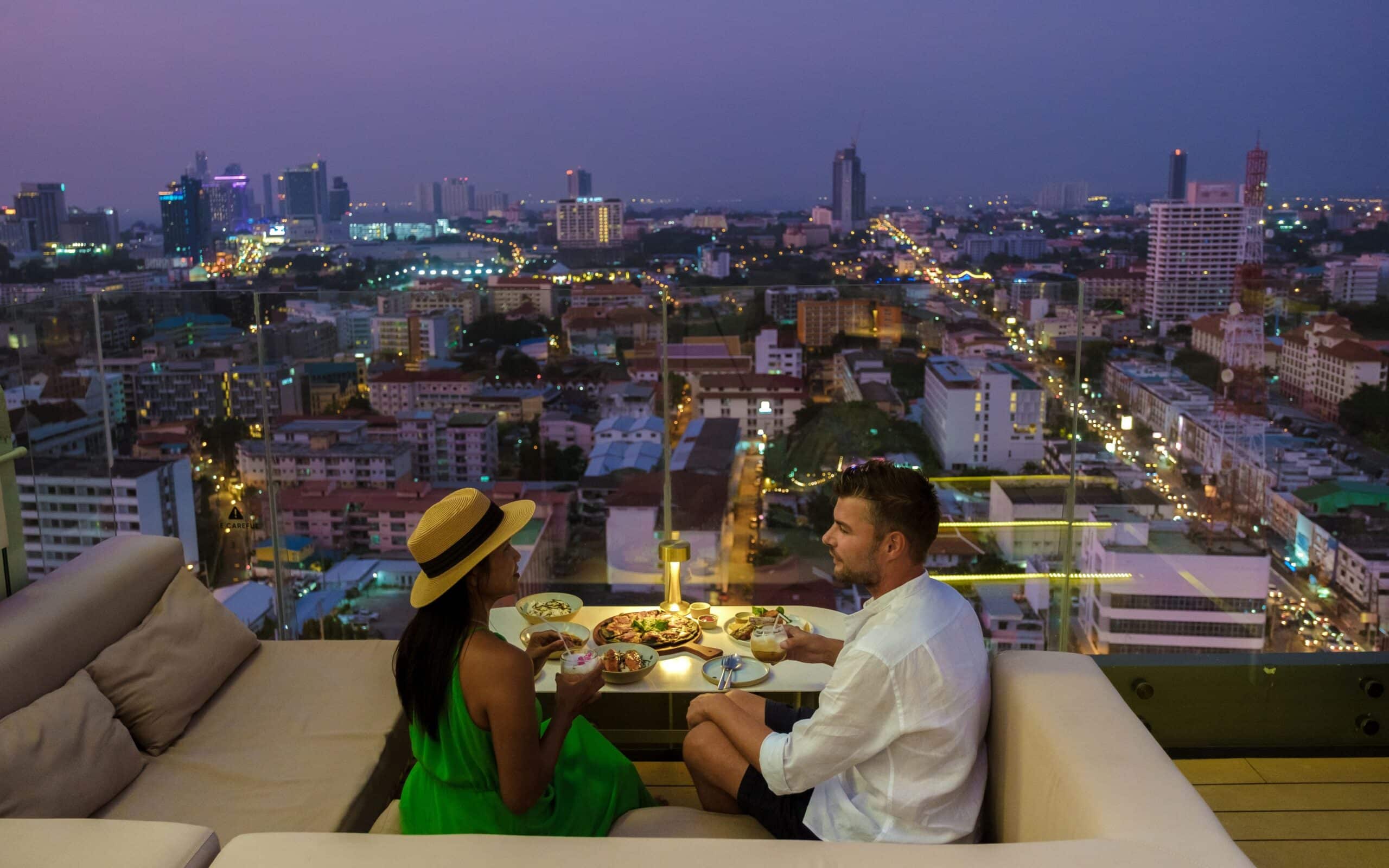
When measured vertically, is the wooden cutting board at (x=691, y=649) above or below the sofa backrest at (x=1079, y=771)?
below

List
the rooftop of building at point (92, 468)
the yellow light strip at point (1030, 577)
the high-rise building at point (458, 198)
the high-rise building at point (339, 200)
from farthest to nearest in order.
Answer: the high-rise building at point (339, 200), the high-rise building at point (458, 198), the rooftop of building at point (92, 468), the yellow light strip at point (1030, 577)

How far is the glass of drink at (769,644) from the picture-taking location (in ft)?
7.00

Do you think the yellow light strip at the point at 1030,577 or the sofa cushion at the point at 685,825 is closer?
the sofa cushion at the point at 685,825

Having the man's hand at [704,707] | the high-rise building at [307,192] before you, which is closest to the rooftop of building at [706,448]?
the man's hand at [704,707]

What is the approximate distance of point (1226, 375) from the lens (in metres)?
3.49

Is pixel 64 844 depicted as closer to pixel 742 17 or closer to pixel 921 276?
pixel 921 276

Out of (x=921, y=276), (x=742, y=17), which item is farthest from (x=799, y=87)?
(x=921, y=276)

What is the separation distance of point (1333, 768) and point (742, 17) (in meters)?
30.4

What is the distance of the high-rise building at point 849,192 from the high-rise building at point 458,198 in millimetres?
12128

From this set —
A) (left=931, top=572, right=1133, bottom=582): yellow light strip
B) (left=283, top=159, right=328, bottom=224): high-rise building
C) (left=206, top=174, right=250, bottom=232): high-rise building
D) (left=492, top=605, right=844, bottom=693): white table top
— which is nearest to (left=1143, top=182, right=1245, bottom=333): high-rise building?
(left=931, top=572, right=1133, bottom=582): yellow light strip

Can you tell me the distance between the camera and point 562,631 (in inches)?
91.7

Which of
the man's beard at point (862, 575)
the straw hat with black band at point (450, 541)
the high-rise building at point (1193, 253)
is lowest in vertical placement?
the man's beard at point (862, 575)

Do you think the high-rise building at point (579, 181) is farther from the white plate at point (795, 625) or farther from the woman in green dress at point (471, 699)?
the woman in green dress at point (471, 699)

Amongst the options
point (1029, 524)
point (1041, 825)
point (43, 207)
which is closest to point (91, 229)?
point (43, 207)
